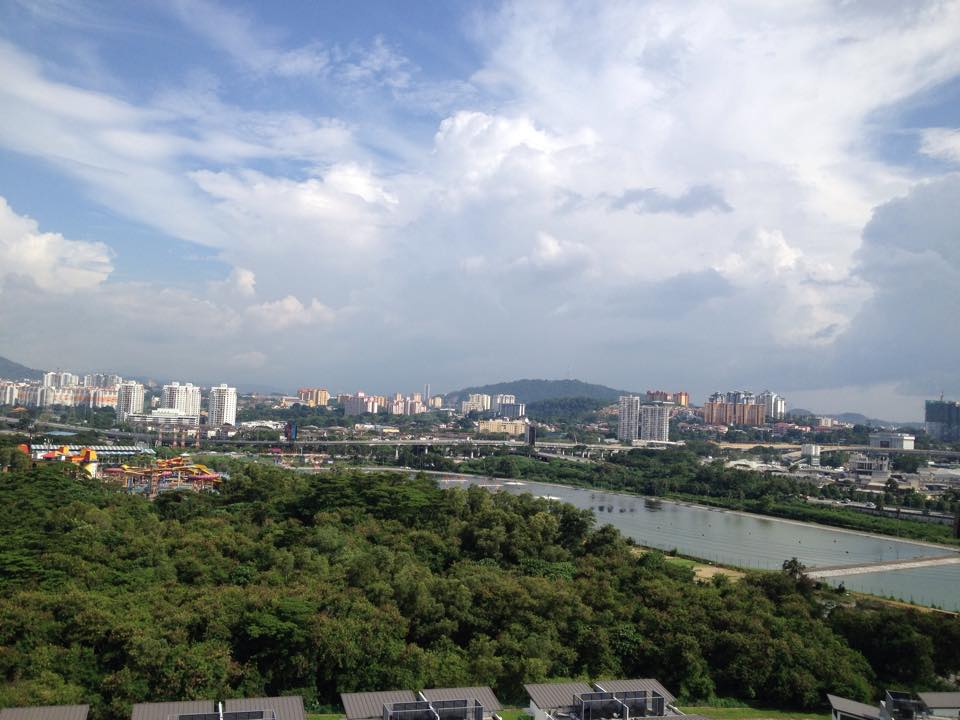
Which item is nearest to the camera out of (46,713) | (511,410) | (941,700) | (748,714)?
(46,713)

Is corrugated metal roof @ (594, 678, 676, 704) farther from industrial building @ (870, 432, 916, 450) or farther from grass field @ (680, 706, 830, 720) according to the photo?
industrial building @ (870, 432, 916, 450)

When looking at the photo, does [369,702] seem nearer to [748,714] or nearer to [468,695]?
[468,695]

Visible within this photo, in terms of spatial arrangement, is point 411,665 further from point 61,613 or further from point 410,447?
point 410,447

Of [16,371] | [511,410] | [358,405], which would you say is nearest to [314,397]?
[358,405]

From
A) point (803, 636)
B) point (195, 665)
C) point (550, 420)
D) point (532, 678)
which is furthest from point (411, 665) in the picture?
point (550, 420)

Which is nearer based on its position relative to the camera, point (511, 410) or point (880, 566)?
point (880, 566)

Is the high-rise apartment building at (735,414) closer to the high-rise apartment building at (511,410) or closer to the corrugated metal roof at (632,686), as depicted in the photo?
the high-rise apartment building at (511,410)
